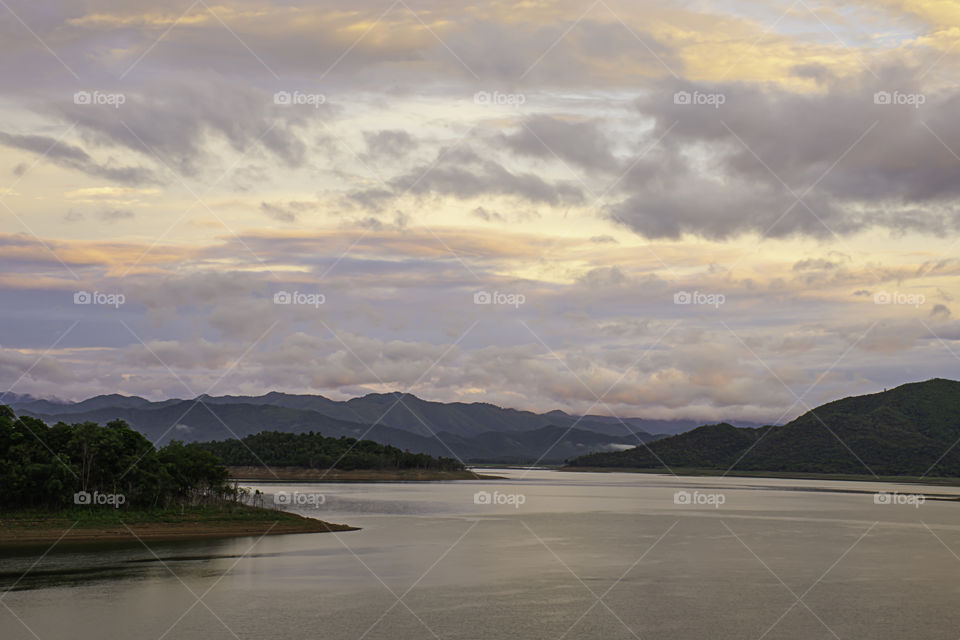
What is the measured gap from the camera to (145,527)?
88750 mm

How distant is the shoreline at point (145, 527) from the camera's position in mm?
81463

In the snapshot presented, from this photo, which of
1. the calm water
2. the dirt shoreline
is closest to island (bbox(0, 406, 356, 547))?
the dirt shoreline

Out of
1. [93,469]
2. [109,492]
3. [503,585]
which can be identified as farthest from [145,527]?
[503,585]

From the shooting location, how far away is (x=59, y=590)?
54750mm

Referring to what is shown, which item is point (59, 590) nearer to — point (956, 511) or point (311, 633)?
point (311, 633)

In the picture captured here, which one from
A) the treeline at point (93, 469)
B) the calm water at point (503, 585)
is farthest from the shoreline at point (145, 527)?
the calm water at point (503, 585)

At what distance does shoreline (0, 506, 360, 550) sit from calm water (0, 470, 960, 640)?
18.4 feet

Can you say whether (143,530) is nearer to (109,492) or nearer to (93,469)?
(109,492)

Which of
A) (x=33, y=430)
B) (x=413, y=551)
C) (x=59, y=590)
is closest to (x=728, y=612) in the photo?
(x=413, y=551)

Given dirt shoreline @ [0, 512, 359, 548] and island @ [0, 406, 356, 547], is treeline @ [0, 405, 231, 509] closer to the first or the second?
island @ [0, 406, 356, 547]

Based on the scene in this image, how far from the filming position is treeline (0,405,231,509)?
86.2 metres

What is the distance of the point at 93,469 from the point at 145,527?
1063cm

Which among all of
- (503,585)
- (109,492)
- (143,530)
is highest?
(109,492)

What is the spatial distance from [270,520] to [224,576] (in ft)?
122
